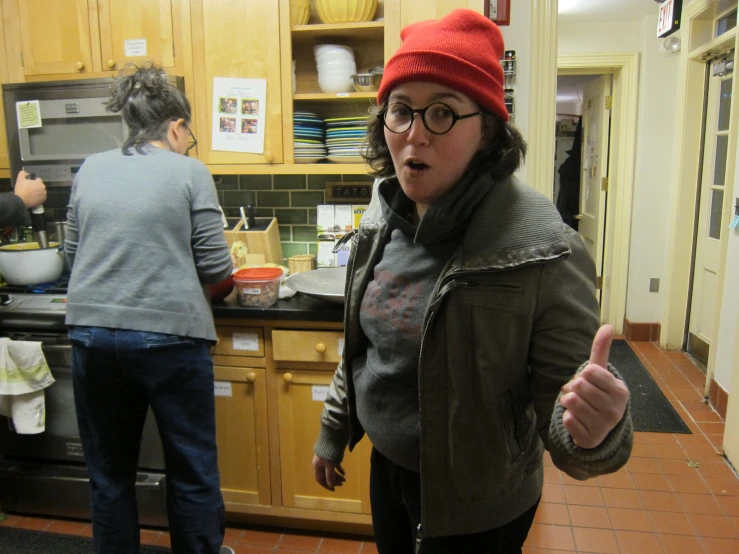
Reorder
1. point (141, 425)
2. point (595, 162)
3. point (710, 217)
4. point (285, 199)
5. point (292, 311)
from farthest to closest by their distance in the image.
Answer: point (595, 162), point (710, 217), point (285, 199), point (292, 311), point (141, 425)

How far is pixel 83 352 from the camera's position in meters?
1.72

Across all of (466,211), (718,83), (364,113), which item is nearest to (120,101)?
(364,113)

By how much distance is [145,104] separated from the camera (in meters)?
1.75

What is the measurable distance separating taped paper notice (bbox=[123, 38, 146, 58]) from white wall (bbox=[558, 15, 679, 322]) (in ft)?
10.7

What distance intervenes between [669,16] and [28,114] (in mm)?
3521

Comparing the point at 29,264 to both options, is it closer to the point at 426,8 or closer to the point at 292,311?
the point at 292,311

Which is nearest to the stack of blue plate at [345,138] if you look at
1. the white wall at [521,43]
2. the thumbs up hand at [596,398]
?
the white wall at [521,43]

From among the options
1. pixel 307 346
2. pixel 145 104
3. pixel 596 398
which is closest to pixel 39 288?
pixel 145 104

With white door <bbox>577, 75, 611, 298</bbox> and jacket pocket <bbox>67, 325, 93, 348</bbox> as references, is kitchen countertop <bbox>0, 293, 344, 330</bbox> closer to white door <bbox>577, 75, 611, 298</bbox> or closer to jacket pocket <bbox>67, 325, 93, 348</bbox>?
jacket pocket <bbox>67, 325, 93, 348</bbox>

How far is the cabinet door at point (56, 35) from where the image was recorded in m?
2.45

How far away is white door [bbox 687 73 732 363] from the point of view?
3744mm

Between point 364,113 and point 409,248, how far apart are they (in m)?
1.62

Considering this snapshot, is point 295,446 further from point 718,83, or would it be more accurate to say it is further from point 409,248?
point 718,83

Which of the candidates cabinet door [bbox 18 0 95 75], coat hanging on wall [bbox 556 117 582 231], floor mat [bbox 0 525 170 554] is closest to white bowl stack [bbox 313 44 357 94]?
cabinet door [bbox 18 0 95 75]
